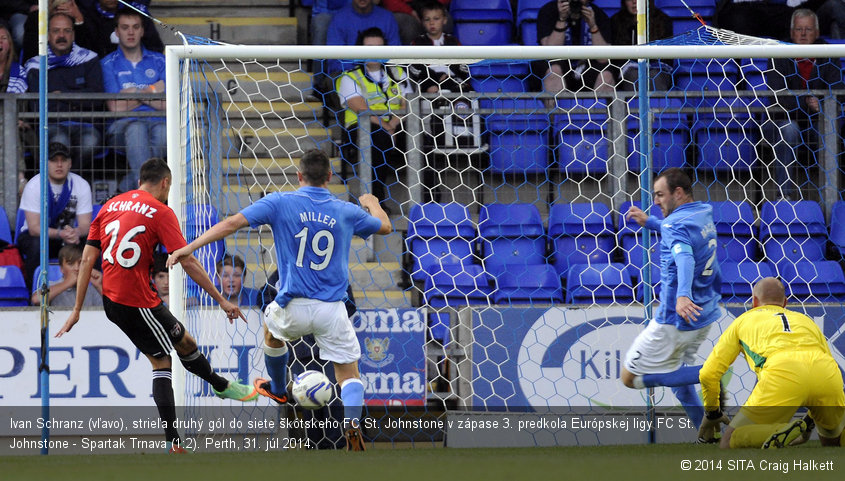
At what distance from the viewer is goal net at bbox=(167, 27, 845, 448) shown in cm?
692

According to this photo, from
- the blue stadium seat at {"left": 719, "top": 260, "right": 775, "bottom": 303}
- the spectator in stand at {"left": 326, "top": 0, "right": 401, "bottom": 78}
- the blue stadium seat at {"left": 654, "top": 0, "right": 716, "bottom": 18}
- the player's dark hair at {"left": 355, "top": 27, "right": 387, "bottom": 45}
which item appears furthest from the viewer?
the blue stadium seat at {"left": 654, "top": 0, "right": 716, "bottom": 18}

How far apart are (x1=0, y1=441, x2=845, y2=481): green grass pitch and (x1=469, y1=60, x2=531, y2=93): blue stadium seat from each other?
4062 mm

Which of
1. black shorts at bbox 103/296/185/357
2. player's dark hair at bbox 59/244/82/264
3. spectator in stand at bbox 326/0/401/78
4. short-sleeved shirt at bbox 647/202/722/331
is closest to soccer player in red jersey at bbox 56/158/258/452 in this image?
black shorts at bbox 103/296/185/357

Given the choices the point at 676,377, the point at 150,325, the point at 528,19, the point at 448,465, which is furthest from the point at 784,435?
the point at 528,19

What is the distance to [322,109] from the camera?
909 centimetres

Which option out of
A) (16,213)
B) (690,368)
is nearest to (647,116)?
(690,368)

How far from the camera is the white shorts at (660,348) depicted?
6270 millimetres

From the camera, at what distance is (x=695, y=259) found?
6242 mm

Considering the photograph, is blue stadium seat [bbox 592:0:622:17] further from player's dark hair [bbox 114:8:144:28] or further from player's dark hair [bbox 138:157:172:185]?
player's dark hair [bbox 138:157:172:185]

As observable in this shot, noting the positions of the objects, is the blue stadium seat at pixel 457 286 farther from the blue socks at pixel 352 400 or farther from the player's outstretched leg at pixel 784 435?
the player's outstretched leg at pixel 784 435

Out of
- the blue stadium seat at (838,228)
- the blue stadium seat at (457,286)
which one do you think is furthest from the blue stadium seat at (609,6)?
the blue stadium seat at (457,286)

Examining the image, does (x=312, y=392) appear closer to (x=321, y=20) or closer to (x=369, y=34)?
(x=369, y=34)


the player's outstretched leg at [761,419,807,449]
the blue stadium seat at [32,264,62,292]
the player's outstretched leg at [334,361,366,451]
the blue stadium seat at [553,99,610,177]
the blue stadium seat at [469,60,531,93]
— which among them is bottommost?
the player's outstretched leg at [761,419,807,449]

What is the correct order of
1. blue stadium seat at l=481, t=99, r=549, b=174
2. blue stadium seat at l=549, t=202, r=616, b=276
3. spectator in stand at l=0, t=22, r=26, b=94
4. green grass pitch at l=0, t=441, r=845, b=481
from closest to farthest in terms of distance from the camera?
green grass pitch at l=0, t=441, r=845, b=481, blue stadium seat at l=549, t=202, r=616, b=276, blue stadium seat at l=481, t=99, r=549, b=174, spectator in stand at l=0, t=22, r=26, b=94
